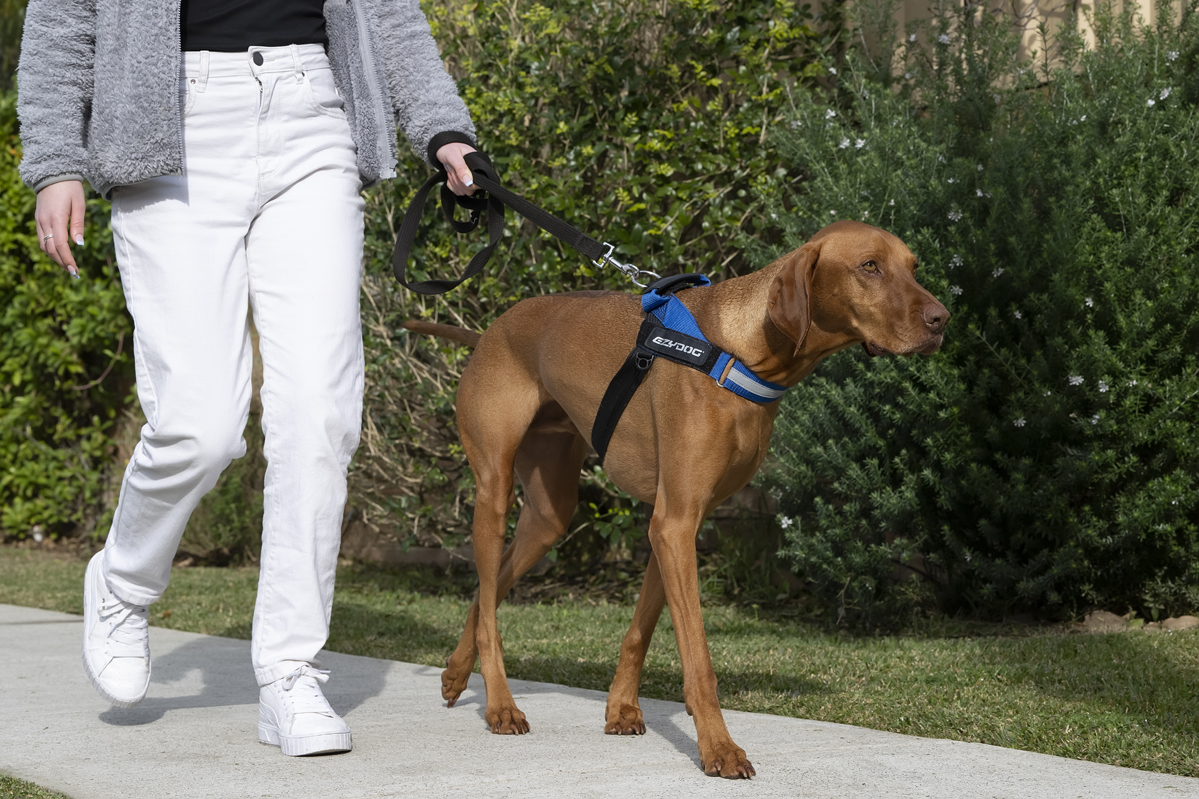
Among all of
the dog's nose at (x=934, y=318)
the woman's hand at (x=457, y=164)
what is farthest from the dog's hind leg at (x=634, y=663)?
the woman's hand at (x=457, y=164)

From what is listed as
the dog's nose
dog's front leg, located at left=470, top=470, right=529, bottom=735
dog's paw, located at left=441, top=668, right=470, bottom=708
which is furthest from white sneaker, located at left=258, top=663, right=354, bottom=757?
the dog's nose

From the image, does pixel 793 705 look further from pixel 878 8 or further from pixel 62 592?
pixel 62 592

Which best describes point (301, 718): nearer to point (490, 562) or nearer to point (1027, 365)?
point (490, 562)

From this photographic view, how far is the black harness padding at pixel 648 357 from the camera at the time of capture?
10.8ft

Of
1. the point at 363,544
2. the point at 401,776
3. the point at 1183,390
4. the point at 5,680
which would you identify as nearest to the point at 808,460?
the point at 1183,390

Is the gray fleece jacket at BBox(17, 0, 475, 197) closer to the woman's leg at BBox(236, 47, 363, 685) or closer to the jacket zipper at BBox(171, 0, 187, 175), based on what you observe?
the jacket zipper at BBox(171, 0, 187, 175)

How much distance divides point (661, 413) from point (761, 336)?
1.13 ft

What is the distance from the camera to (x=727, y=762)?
9.65 ft

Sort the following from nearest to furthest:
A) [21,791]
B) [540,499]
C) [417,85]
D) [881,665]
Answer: [21,791], [417,85], [540,499], [881,665]

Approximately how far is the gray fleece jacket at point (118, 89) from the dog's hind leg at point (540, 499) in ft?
3.66

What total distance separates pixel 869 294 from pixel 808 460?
2.32 m

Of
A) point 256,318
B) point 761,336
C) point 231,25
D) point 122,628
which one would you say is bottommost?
point 122,628

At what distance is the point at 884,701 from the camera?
3898 millimetres

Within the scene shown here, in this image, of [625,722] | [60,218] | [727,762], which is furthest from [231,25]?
[727,762]
